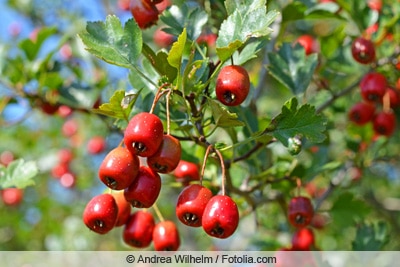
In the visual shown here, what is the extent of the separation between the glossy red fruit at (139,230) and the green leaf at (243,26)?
2.18 feet

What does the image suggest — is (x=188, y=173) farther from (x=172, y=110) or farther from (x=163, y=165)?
(x=163, y=165)

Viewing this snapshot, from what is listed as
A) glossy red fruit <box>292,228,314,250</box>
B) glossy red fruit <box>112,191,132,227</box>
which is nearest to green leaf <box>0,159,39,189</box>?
glossy red fruit <box>112,191,132,227</box>

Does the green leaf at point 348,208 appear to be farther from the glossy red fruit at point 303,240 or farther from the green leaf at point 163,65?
the green leaf at point 163,65

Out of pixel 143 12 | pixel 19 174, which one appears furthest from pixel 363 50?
pixel 19 174

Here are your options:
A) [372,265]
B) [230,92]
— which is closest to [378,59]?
[372,265]

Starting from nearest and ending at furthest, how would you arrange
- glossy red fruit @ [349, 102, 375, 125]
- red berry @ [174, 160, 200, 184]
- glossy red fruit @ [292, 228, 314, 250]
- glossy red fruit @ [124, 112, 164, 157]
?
glossy red fruit @ [124, 112, 164, 157], red berry @ [174, 160, 200, 184], glossy red fruit @ [292, 228, 314, 250], glossy red fruit @ [349, 102, 375, 125]

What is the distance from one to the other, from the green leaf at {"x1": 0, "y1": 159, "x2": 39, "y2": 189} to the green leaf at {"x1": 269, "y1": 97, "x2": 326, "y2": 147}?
103cm

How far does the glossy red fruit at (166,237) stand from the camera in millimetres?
1924

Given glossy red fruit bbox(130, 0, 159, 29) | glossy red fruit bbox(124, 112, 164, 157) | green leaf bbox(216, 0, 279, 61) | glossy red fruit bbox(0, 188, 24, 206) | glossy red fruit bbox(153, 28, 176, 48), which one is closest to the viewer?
glossy red fruit bbox(124, 112, 164, 157)

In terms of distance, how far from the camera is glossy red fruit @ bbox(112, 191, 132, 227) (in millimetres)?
1928

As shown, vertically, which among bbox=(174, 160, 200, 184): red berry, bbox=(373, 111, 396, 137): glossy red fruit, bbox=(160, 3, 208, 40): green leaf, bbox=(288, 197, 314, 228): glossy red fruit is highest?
bbox=(160, 3, 208, 40): green leaf

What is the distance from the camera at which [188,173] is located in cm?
221

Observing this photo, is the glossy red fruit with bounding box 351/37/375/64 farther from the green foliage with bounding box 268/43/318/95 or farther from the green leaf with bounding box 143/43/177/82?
the green leaf with bounding box 143/43/177/82

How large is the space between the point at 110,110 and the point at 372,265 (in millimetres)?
1737
